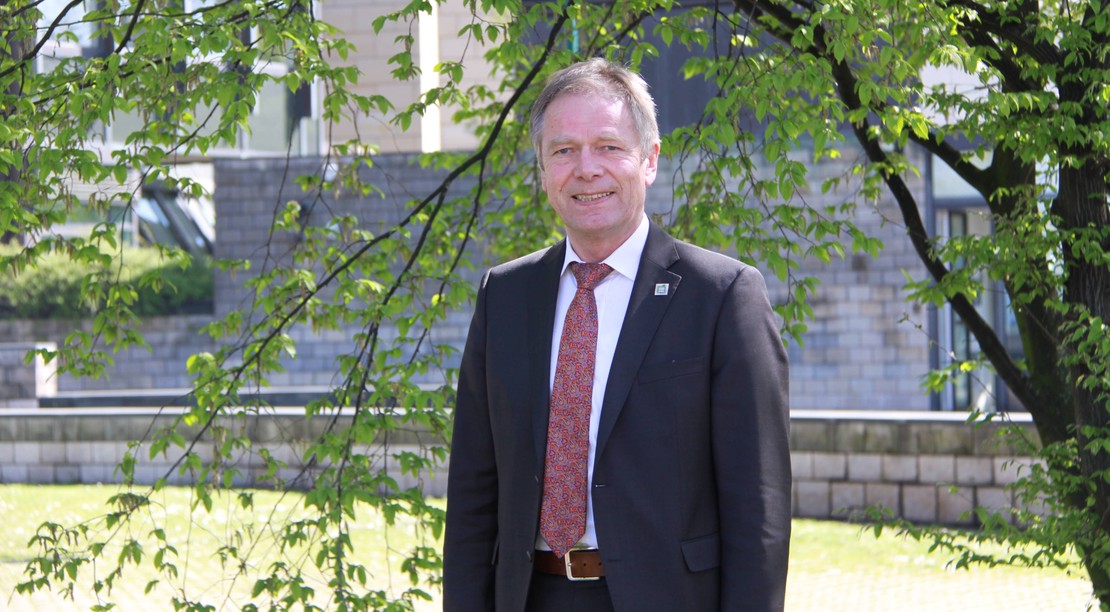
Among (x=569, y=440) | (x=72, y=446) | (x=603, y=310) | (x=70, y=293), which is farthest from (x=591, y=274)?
(x=70, y=293)

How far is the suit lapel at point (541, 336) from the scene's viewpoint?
8.64 ft

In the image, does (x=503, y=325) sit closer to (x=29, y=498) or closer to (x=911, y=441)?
(x=911, y=441)

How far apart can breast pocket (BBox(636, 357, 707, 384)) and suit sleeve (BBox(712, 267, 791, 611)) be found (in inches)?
1.3

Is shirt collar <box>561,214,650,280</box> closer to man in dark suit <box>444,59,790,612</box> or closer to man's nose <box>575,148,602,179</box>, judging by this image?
man in dark suit <box>444,59,790,612</box>

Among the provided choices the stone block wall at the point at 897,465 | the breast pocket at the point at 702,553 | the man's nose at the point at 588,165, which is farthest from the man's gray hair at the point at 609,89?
the stone block wall at the point at 897,465

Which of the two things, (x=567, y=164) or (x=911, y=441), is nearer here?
(x=567, y=164)

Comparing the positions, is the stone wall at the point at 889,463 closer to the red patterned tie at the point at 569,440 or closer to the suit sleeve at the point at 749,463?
the red patterned tie at the point at 569,440

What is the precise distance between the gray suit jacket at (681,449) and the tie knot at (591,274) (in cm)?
9

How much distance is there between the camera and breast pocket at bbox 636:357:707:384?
2.55 meters

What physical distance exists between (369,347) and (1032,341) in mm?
2828

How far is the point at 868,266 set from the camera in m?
17.5

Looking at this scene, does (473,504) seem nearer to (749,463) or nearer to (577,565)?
Answer: (577,565)

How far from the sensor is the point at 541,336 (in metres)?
2.70

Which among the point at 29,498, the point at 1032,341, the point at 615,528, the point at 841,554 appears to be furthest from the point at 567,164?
the point at 29,498
